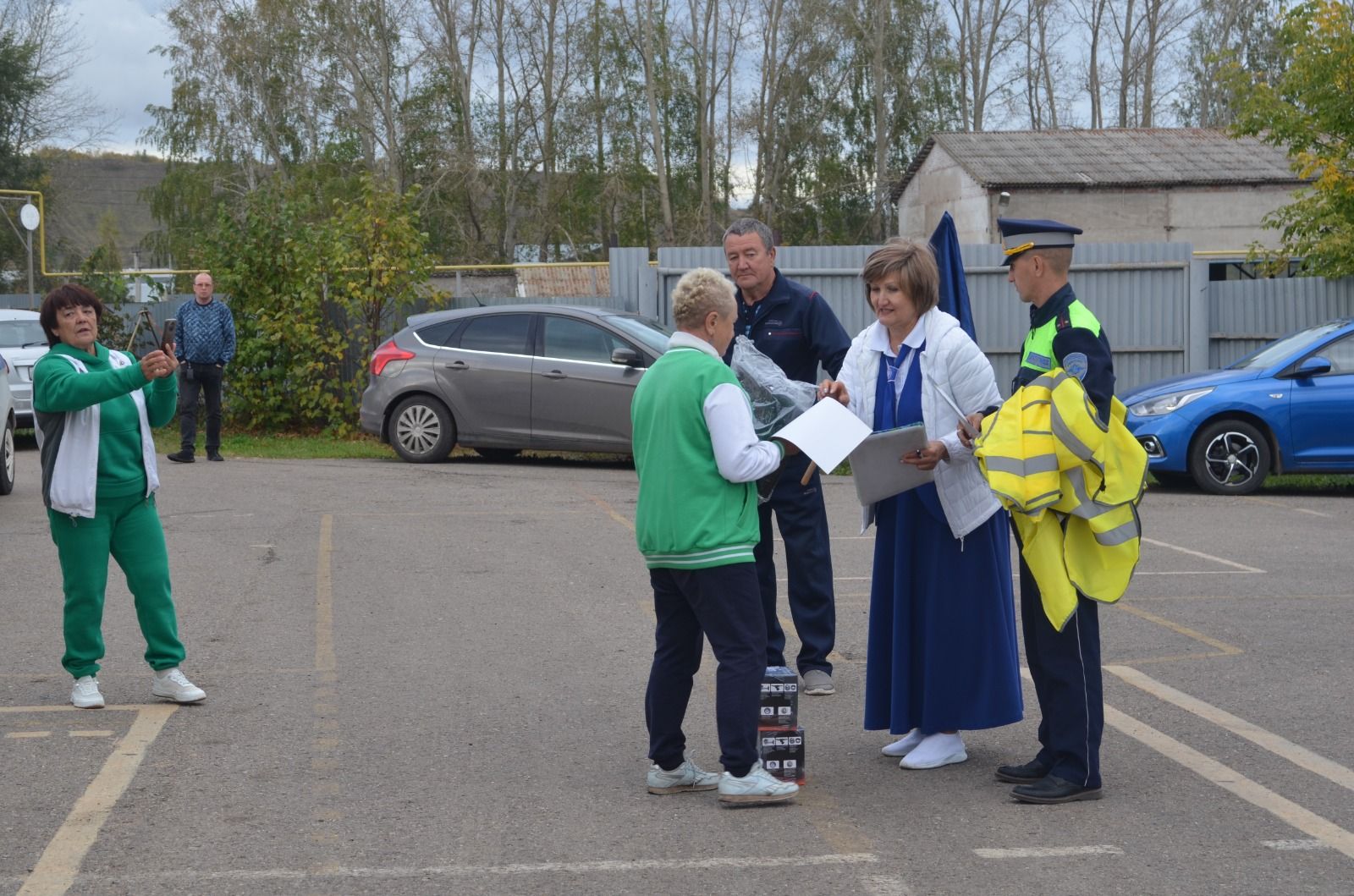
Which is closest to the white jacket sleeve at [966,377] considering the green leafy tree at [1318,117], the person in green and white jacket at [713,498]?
the person in green and white jacket at [713,498]

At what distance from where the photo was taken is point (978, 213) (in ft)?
120

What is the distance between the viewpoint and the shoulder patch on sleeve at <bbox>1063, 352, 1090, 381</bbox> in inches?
192

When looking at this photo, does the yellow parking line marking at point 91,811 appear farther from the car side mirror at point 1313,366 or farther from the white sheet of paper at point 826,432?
the car side mirror at point 1313,366

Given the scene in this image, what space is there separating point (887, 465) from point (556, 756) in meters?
1.58

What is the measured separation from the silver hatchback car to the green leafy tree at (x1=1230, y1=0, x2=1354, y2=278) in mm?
7518

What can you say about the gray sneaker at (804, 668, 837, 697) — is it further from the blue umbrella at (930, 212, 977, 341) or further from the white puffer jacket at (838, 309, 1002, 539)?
the blue umbrella at (930, 212, 977, 341)

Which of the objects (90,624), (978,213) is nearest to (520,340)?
(90,624)

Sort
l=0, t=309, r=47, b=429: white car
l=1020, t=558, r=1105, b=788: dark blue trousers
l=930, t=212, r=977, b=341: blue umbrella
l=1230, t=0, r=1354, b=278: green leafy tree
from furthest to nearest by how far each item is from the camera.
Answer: l=0, t=309, r=47, b=429: white car, l=1230, t=0, r=1354, b=278: green leafy tree, l=930, t=212, r=977, b=341: blue umbrella, l=1020, t=558, r=1105, b=788: dark blue trousers

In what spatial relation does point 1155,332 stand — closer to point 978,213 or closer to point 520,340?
point 520,340

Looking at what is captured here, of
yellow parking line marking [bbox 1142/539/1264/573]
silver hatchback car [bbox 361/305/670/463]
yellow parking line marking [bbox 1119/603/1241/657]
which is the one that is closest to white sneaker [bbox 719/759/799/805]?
yellow parking line marking [bbox 1119/603/1241/657]

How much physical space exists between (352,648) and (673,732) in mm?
2832

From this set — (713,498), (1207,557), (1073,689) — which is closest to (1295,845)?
(1073,689)

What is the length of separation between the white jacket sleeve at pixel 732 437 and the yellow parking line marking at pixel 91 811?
2197 mm

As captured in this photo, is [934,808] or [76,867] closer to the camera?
[76,867]
